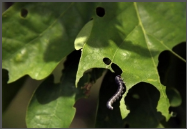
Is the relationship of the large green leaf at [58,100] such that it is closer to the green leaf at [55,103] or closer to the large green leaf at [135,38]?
the green leaf at [55,103]

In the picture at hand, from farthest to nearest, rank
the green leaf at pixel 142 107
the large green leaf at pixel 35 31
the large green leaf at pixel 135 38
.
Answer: the green leaf at pixel 142 107
the large green leaf at pixel 35 31
the large green leaf at pixel 135 38

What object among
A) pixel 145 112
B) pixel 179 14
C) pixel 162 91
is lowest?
pixel 145 112

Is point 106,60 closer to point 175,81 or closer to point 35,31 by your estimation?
point 35,31

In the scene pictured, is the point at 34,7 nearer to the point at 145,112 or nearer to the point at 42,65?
the point at 42,65

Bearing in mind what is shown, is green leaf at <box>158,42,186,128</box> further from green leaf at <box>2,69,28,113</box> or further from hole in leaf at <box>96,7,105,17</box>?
green leaf at <box>2,69,28,113</box>

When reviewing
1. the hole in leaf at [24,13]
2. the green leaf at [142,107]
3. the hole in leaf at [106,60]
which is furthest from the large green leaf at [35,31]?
the green leaf at [142,107]

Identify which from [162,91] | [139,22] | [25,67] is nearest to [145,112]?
[162,91]

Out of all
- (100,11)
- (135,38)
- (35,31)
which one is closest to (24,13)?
(35,31)
